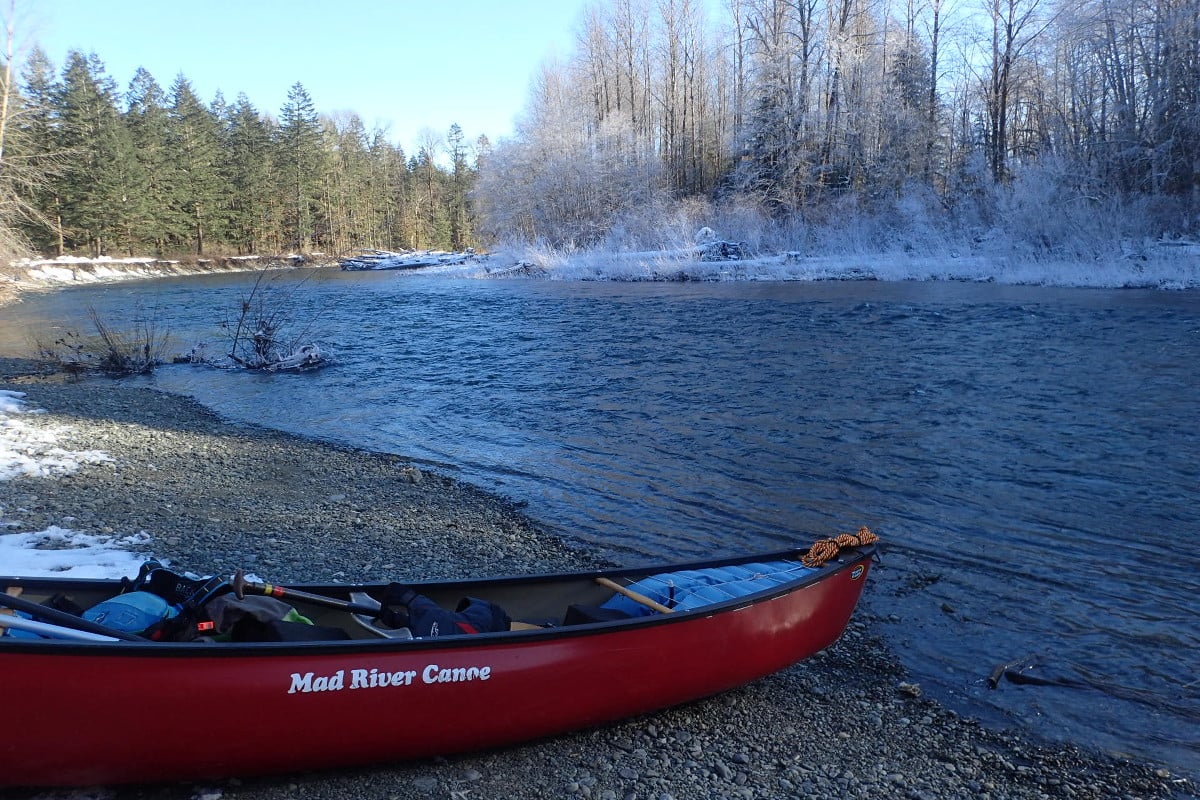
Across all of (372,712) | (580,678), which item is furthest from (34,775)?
(580,678)

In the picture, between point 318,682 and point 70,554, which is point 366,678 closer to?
point 318,682

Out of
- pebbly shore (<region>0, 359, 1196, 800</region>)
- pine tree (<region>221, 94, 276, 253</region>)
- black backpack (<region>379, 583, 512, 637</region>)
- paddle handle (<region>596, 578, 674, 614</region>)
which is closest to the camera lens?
pebbly shore (<region>0, 359, 1196, 800</region>)

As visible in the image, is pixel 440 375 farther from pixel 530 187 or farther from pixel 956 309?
pixel 530 187

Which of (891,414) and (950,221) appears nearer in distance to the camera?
(891,414)

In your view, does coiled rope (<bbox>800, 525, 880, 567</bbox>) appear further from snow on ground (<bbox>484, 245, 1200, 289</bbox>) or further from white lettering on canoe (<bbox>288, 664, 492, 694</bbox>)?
snow on ground (<bbox>484, 245, 1200, 289</bbox>)

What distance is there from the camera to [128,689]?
122 inches

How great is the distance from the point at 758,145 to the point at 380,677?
1616 inches

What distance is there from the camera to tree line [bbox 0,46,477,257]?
46969 millimetres

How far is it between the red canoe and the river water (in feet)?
5.10

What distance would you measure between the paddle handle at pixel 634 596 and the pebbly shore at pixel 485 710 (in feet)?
1.84

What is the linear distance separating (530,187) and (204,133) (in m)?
27.0

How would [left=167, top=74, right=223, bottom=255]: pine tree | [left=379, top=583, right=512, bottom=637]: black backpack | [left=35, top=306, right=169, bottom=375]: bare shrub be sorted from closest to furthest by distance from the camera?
[left=379, top=583, right=512, bottom=637]: black backpack, [left=35, top=306, right=169, bottom=375]: bare shrub, [left=167, top=74, right=223, bottom=255]: pine tree

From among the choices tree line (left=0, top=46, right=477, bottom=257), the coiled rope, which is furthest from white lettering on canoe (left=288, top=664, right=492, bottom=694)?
tree line (left=0, top=46, right=477, bottom=257)

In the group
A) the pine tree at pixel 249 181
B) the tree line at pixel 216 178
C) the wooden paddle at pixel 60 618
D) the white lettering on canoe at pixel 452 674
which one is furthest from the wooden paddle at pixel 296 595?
the pine tree at pixel 249 181
